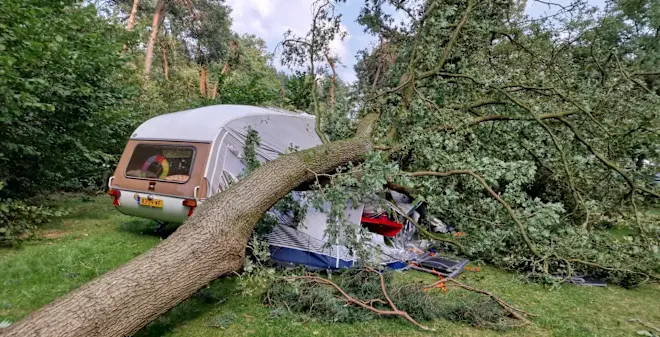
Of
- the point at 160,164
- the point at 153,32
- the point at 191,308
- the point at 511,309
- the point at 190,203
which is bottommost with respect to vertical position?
the point at 191,308

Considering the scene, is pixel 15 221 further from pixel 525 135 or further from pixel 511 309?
pixel 525 135

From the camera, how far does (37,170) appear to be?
6180 mm

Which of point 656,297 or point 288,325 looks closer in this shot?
point 288,325

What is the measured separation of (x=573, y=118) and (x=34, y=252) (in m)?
7.34

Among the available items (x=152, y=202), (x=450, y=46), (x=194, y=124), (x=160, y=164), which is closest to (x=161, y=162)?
(x=160, y=164)

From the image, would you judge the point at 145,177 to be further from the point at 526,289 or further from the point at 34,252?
the point at 526,289

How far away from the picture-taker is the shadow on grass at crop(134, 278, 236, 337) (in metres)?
3.19

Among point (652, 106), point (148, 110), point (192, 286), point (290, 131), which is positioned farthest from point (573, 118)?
point (148, 110)

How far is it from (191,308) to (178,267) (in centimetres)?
102

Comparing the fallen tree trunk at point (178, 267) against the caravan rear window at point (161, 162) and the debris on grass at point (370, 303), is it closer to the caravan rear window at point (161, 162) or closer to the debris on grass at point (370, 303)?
the debris on grass at point (370, 303)

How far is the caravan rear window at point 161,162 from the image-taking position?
5.23 m

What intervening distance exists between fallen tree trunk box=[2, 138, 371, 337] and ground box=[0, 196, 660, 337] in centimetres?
55

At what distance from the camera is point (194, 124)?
5469 mm

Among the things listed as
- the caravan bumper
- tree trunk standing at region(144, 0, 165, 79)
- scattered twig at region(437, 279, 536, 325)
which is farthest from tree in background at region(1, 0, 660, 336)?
tree trunk standing at region(144, 0, 165, 79)
